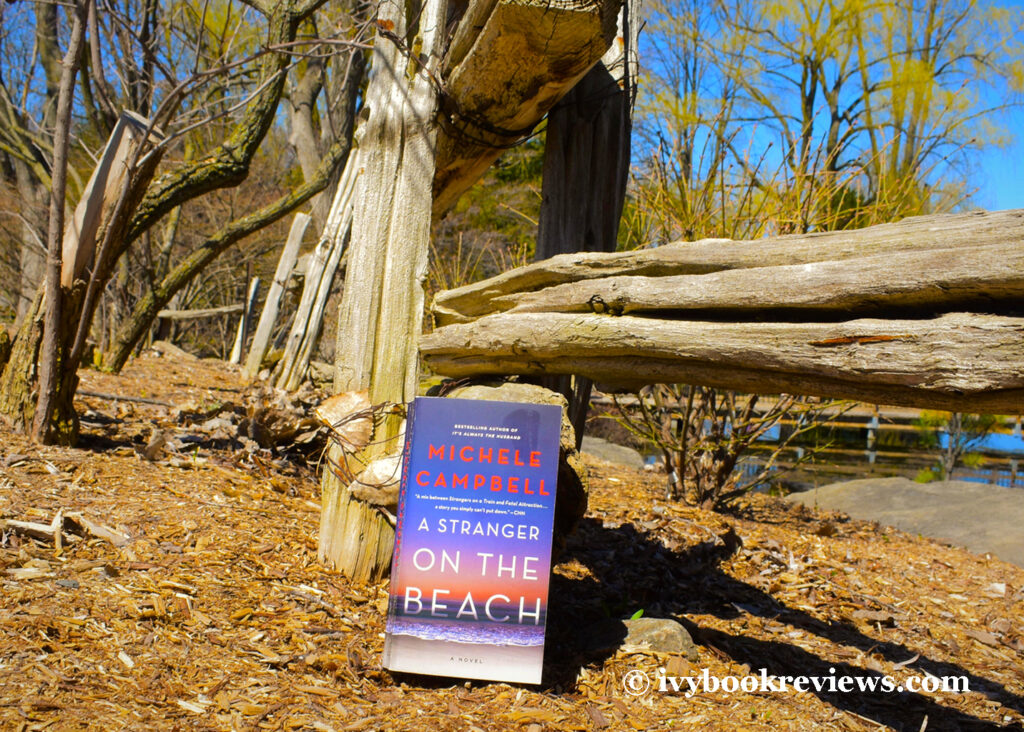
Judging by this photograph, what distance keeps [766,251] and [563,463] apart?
110 cm

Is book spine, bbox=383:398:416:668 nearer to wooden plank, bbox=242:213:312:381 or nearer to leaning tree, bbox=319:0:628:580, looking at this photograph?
leaning tree, bbox=319:0:628:580

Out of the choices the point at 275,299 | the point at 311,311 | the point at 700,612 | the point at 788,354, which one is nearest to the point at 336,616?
the point at 700,612

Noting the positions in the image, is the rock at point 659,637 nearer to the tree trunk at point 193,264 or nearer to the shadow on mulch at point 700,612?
the shadow on mulch at point 700,612

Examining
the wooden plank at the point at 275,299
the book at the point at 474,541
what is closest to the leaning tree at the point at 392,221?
the book at the point at 474,541

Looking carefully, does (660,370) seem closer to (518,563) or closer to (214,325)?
(518,563)

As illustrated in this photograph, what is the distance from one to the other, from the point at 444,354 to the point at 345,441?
576 millimetres

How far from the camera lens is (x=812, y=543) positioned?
5.00 m

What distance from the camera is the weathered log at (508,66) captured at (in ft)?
8.50

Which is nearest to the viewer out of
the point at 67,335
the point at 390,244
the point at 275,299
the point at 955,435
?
the point at 390,244

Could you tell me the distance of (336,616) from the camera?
2.85 m

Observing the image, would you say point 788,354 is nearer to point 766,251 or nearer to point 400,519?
point 766,251

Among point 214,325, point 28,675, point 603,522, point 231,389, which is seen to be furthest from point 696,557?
point 214,325

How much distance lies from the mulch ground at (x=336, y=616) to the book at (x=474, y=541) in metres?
0.14

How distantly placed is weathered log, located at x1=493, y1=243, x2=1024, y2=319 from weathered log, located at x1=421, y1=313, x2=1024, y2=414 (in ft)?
0.19
